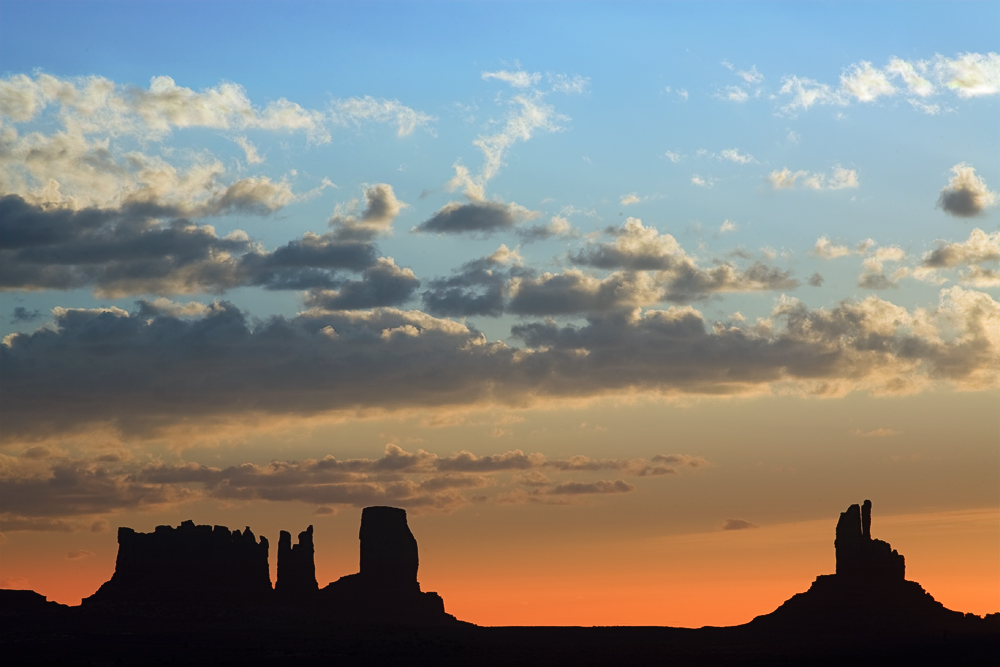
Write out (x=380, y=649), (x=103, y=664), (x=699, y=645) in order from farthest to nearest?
1. (x=699, y=645)
2. (x=380, y=649)
3. (x=103, y=664)

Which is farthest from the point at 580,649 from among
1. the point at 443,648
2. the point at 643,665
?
the point at 643,665

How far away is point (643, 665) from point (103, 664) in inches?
2436

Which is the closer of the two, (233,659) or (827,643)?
(233,659)

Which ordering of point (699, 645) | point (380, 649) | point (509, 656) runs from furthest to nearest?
1. point (699, 645)
2. point (380, 649)
3. point (509, 656)

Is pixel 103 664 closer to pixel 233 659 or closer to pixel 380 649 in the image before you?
pixel 233 659

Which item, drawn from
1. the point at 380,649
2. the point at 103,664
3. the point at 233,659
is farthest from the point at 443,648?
the point at 103,664

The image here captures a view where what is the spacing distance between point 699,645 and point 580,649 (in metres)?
21.1

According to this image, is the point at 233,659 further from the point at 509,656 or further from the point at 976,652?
the point at 976,652

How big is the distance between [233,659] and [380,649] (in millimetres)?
28512

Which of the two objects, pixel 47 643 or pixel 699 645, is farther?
pixel 699 645

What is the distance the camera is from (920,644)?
631ft

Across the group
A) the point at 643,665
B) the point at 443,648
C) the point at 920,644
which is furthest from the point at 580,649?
the point at 920,644

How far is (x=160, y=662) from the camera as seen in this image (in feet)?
511

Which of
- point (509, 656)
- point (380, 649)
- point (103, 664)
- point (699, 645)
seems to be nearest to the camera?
point (103, 664)
